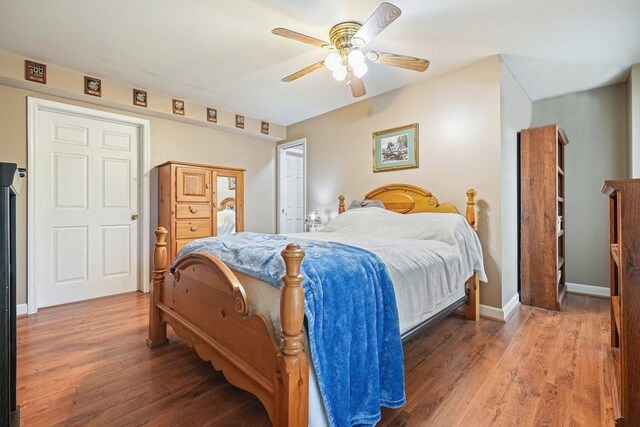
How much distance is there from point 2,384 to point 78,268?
3.04 m

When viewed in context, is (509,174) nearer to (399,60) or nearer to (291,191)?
(399,60)

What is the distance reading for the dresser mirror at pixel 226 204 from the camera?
3906 mm

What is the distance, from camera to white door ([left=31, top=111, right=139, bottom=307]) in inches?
122

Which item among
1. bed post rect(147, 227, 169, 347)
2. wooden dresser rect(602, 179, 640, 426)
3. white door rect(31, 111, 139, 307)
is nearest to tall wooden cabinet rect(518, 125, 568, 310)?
wooden dresser rect(602, 179, 640, 426)

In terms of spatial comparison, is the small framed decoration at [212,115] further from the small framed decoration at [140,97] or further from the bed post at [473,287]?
the bed post at [473,287]

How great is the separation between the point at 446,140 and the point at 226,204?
2.83 meters

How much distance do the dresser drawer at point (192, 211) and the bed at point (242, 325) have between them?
1.44 meters

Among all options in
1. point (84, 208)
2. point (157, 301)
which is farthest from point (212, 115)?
point (157, 301)

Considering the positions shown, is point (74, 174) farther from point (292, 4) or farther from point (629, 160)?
point (629, 160)

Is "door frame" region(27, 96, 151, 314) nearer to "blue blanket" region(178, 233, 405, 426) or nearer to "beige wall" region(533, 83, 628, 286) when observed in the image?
"blue blanket" region(178, 233, 405, 426)

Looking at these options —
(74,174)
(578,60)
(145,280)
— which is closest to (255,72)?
(74,174)

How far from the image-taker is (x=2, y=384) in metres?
0.85

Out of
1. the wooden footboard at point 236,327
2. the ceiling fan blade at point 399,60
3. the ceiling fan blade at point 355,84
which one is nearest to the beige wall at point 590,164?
the ceiling fan blade at point 399,60

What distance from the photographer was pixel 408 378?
1771 mm
